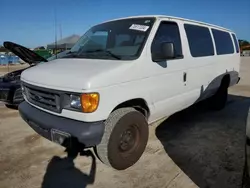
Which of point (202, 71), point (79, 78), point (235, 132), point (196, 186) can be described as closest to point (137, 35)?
point (79, 78)

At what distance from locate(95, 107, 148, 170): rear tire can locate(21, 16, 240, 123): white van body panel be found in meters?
0.19

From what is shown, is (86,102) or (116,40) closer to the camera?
(86,102)

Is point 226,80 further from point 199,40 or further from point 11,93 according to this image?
point 11,93

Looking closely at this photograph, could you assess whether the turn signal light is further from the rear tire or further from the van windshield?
the van windshield

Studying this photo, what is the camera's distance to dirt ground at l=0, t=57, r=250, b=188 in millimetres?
3260

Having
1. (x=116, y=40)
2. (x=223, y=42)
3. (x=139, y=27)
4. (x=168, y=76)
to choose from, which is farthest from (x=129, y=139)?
(x=223, y=42)

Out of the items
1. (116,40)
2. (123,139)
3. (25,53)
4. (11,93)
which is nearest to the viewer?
(123,139)

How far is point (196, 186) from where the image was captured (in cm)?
312

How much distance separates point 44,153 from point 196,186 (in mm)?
2366

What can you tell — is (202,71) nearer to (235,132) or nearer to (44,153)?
(235,132)

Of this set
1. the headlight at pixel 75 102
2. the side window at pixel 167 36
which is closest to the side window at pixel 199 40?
the side window at pixel 167 36

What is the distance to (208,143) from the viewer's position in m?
4.44

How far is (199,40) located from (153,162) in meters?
2.62

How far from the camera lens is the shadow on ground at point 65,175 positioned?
323 cm
